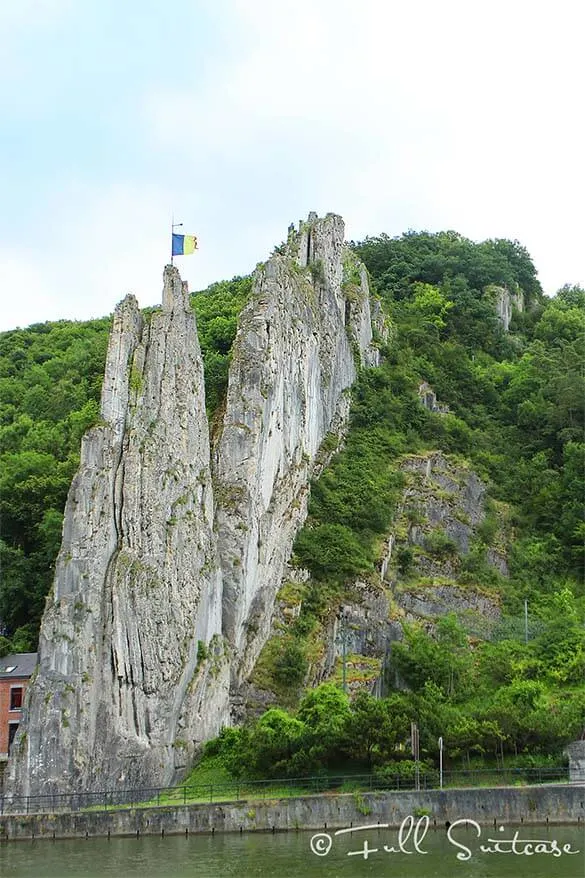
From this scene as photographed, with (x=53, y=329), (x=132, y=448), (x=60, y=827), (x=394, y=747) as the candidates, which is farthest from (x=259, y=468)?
(x=53, y=329)

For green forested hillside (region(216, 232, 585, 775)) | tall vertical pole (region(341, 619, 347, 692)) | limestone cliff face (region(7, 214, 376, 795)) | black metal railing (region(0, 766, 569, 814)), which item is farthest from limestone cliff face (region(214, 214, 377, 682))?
black metal railing (region(0, 766, 569, 814))

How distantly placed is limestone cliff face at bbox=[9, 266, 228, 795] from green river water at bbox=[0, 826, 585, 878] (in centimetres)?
686

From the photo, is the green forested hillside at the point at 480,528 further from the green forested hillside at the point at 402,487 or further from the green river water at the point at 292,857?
the green river water at the point at 292,857

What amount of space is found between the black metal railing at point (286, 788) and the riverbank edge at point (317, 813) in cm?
149

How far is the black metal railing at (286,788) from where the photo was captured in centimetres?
4581

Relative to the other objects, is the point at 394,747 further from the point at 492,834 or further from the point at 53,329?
the point at 53,329

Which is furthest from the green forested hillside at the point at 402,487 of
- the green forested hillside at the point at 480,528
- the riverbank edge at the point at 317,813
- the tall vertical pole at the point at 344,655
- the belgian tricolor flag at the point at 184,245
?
the belgian tricolor flag at the point at 184,245

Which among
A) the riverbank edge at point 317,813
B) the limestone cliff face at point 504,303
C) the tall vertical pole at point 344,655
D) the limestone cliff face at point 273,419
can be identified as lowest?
the riverbank edge at point 317,813

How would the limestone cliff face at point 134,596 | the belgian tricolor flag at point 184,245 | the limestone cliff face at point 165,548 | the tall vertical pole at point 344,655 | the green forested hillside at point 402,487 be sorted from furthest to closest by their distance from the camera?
the belgian tricolor flag at point 184,245 → the tall vertical pole at point 344,655 → the limestone cliff face at point 165,548 → the limestone cliff face at point 134,596 → the green forested hillside at point 402,487

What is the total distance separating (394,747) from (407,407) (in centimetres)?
3883

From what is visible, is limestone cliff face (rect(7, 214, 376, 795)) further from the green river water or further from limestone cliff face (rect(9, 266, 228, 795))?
the green river water

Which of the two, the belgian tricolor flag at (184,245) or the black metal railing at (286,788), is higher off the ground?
the belgian tricolor flag at (184,245)

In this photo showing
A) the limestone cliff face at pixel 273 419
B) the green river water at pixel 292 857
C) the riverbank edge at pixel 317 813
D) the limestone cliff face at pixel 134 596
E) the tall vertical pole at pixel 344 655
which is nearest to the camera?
the green river water at pixel 292 857

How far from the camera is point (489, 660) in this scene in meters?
58.0
